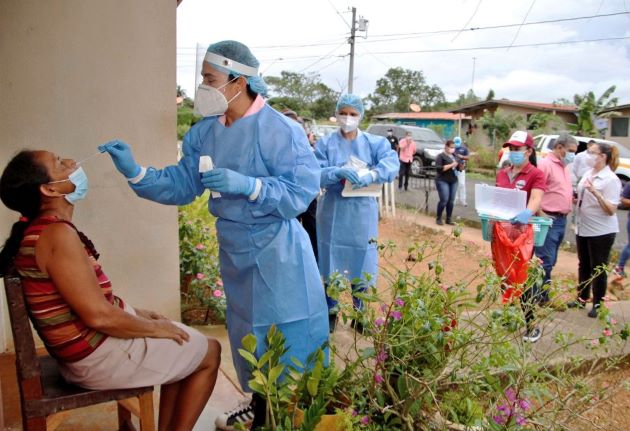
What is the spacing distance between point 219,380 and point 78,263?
1461 mm

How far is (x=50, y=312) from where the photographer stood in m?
1.74

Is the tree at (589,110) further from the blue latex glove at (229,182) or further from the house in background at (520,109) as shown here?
the blue latex glove at (229,182)

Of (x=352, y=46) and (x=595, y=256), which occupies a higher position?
(x=352, y=46)

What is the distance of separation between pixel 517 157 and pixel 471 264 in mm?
3324

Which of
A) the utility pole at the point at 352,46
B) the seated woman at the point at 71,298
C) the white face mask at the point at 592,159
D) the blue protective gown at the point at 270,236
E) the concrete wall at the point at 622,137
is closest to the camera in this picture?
the seated woman at the point at 71,298

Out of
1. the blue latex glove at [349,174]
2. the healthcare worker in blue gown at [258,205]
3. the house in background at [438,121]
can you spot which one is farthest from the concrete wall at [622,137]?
the healthcare worker in blue gown at [258,205]

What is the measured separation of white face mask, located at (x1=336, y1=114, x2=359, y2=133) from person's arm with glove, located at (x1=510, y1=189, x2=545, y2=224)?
48.5 inches

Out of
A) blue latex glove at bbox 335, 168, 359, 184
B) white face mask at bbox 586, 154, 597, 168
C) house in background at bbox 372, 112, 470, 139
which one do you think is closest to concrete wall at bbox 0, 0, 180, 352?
blue latex glove at bbox 335, 168, 359, 184

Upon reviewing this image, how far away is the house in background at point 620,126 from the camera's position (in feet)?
68.6

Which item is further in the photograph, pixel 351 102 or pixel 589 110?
pixel 589 110

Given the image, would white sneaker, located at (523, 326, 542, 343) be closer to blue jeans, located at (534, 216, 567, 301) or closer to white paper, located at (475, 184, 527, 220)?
blue jeans, located at (534, 216, 567, 301)

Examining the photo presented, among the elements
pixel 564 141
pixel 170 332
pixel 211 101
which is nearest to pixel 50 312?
pixel 170 332

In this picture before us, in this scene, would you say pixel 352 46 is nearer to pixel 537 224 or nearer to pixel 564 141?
pixel 564 141

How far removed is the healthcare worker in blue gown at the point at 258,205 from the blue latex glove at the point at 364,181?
1.36 m
